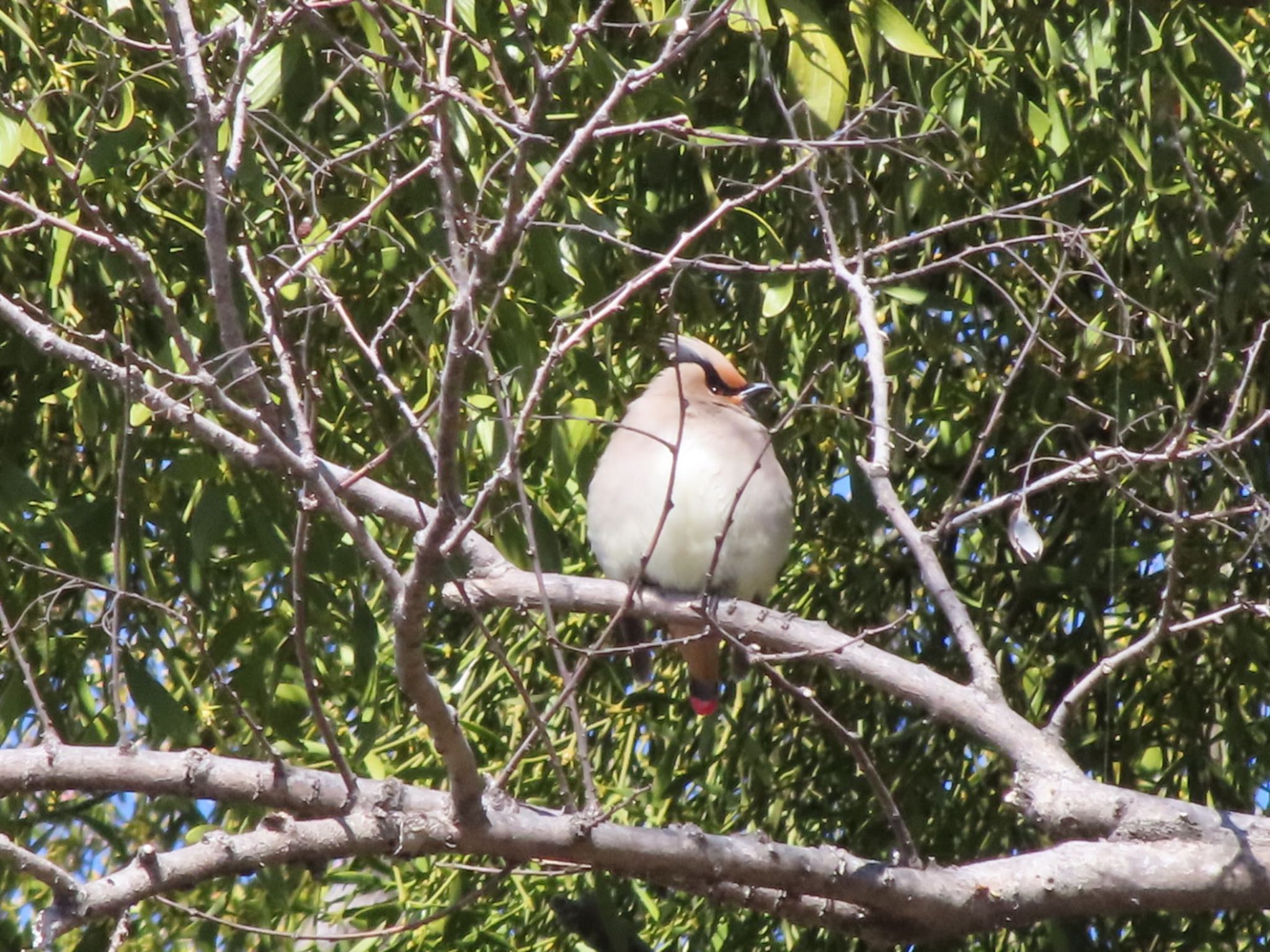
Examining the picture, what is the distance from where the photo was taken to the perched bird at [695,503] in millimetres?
2771

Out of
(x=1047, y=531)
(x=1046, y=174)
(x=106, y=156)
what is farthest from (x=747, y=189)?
(x=106, y=156)

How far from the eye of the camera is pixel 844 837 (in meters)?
2.82

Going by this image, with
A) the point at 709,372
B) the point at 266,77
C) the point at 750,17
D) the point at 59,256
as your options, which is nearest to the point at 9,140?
the point at 59,256

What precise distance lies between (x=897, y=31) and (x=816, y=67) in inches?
5.3

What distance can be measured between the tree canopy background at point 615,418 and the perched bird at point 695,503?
0.20ft

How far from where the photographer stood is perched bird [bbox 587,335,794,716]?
2.77 meters

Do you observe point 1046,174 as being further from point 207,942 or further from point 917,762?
point 207,942

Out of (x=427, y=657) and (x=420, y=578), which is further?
(x=427, y=657)

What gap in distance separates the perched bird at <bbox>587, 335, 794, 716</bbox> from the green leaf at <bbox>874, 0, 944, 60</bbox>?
737 mm

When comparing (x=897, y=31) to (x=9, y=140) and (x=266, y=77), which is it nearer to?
(x=266, y=77)

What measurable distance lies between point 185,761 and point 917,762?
4.36 feet

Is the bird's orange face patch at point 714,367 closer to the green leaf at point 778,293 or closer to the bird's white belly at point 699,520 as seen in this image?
the bird's white belly at point 699,520

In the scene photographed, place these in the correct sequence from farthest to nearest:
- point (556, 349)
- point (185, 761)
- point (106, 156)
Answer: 1. point (106, 156)
2. point (185, 761)
3. point (556, 349)

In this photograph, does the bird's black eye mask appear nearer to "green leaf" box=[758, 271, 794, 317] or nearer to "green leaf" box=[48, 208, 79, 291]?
"green leaf" box=[758, 271, 794, 317]
